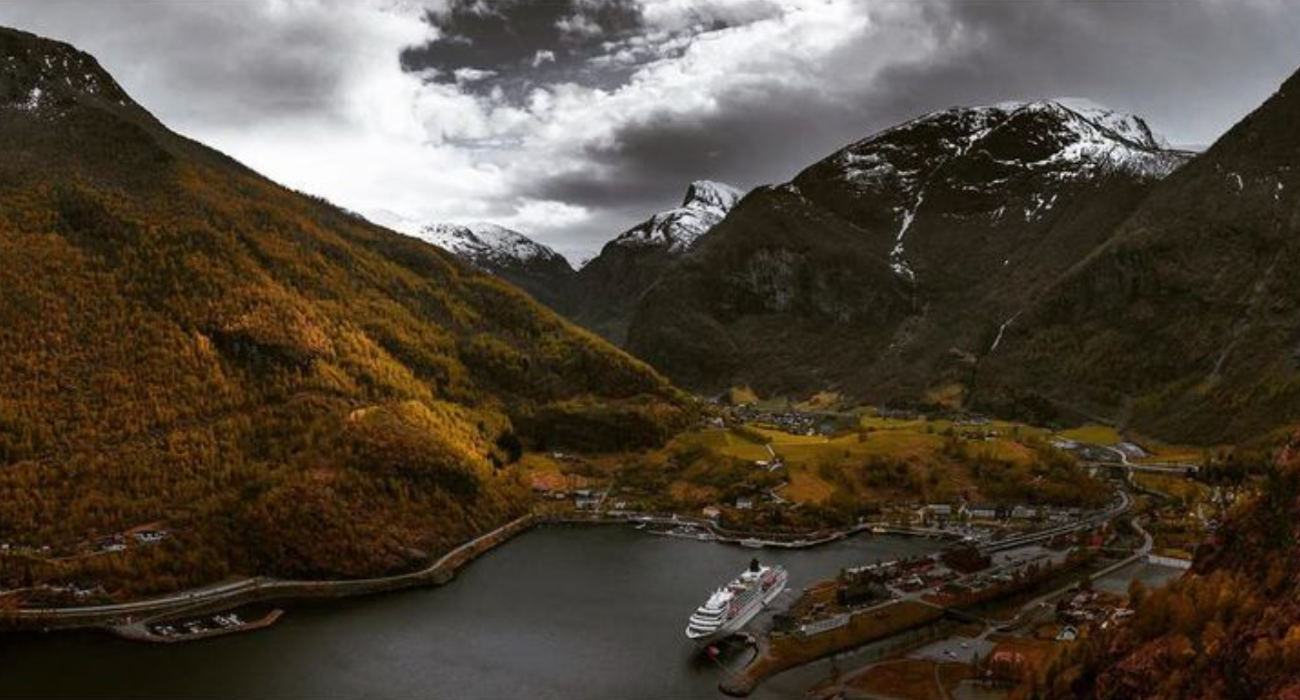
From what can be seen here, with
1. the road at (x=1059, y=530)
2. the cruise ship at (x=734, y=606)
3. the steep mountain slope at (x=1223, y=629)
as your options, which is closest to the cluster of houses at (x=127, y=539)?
the cruise ship at (x=734, y=606)

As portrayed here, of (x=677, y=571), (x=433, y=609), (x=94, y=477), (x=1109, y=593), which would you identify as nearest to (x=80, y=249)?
(x=94, y=477)

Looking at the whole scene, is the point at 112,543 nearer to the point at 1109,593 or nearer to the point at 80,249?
the point at 80,249

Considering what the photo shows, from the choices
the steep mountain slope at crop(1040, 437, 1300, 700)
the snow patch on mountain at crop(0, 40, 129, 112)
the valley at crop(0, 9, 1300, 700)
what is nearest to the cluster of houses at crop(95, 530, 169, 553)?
the valley at crop(0, 9, 1300, 700)

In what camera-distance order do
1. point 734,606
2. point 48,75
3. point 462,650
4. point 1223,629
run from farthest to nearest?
point 48,75 → point 734,606 → point 462,650 → point 1223,629

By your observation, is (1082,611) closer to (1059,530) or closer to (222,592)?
(1059,530)

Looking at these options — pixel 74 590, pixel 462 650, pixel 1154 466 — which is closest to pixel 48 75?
pixel 74 590

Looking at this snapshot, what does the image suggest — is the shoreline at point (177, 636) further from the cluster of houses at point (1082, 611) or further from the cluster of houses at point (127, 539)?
the cluster of houses at point (1082, 611)
